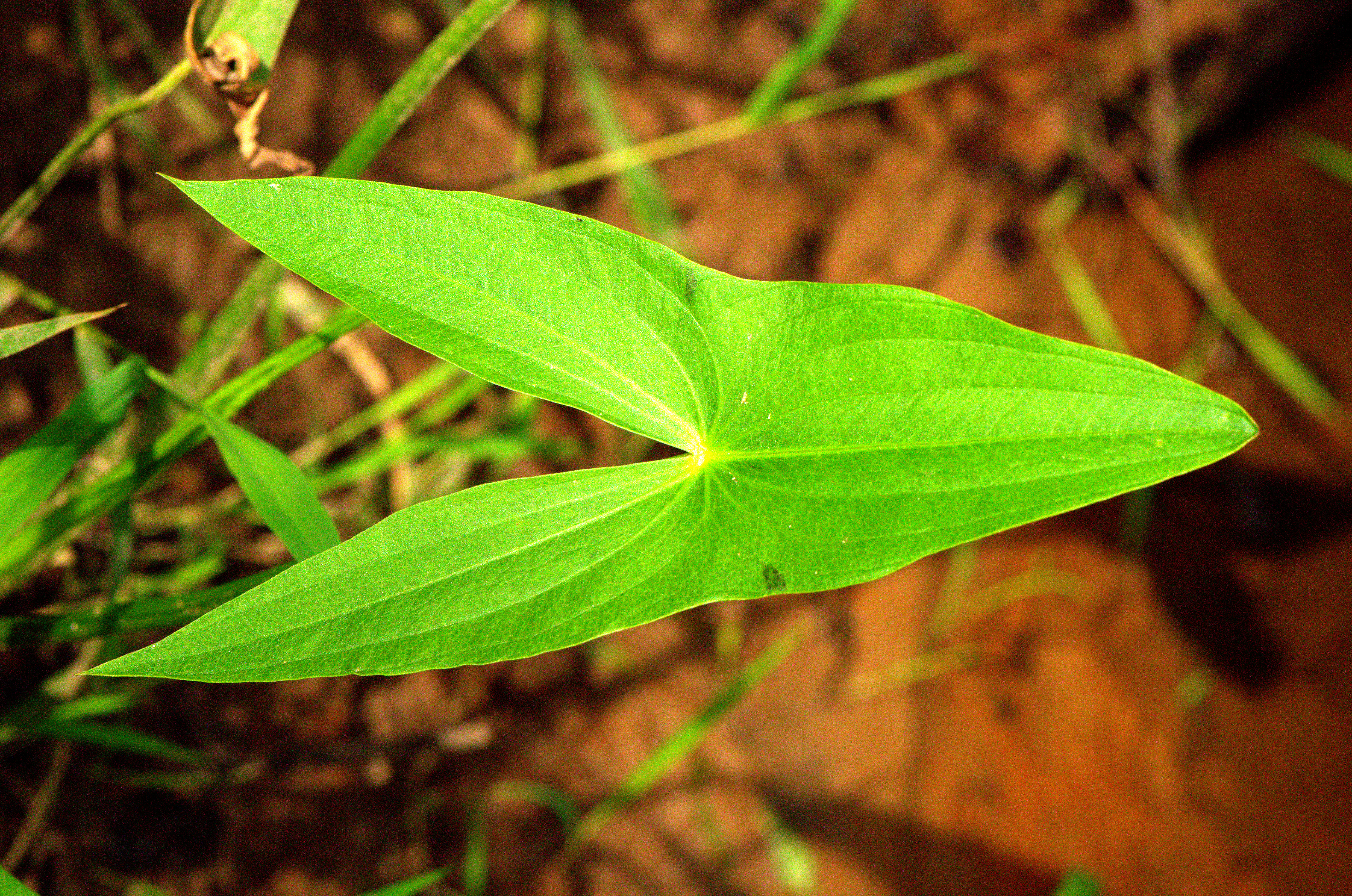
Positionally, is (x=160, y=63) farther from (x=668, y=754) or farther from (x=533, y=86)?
(x=668, y=754)

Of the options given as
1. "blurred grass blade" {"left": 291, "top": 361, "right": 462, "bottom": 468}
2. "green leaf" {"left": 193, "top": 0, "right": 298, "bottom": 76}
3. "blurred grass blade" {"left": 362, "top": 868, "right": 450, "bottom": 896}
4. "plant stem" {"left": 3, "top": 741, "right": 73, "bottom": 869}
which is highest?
"blurred grass blade" {"left": 291, "top": 361, "right": 462, "bottom": 468}

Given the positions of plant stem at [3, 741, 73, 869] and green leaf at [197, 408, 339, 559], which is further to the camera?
plant stem at [3, 741, 73, 869]

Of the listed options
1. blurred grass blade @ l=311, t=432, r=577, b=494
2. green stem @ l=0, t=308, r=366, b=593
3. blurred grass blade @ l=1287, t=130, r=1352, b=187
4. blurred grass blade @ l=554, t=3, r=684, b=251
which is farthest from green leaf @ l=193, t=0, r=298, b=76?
blurred grass blade @ l=1287, t=130, r=1352, b=187

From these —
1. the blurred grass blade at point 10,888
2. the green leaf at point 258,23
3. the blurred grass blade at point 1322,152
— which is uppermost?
the blurred grass blade at point 1322,152

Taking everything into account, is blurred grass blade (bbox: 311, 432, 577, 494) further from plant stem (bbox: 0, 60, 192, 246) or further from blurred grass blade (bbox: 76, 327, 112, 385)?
plant stem (bbox: 0, 60, 192, 246)

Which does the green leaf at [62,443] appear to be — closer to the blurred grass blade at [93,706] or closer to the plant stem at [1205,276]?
the blurred grass blade at [93,706]

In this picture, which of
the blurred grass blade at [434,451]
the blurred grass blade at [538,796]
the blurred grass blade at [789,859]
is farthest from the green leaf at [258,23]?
the blurred grass blade at [789,859]

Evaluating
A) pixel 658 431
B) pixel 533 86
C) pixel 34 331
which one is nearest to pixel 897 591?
pixel 533 86
